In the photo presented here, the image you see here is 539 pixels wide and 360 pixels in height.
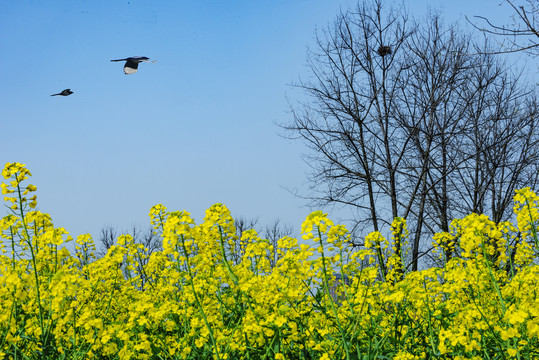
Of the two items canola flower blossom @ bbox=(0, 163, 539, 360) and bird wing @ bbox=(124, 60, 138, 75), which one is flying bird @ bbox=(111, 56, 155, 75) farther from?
canola flower blossom @ bbox=(0, 163, 539, 360)

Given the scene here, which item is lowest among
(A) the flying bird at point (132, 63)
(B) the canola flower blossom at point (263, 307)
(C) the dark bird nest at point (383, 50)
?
(B) the canola flower blossom at point (263, 307)

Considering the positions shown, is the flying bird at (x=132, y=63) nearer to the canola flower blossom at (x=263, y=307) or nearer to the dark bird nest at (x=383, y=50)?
the canola flower blossom at (x=263, y=307)

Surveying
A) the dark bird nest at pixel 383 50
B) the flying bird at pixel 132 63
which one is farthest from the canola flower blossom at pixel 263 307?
the dark bird nest at pixel 383 50

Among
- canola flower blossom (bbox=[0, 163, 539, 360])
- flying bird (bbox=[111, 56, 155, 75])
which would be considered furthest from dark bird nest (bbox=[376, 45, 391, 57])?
canola flower blossom (bbox=[0, 163, 539, 360])

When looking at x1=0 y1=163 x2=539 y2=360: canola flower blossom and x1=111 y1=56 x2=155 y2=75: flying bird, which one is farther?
x1=111 y1=56 x2=155 y2=75: flying bird

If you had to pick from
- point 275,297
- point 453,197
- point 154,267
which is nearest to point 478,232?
point 275,297

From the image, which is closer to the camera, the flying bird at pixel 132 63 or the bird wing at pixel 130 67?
the flying bird at pixel 132 63

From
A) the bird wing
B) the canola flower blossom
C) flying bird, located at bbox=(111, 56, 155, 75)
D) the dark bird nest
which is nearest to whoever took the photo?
the canola flower blossom

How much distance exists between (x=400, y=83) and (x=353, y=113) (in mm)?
1631

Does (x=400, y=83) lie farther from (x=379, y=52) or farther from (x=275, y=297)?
(x=275, y=297)

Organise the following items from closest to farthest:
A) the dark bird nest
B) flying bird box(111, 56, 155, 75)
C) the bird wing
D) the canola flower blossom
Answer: the canola flower blossom
flying bird box(111, 56, 155, 75)
the bird wing
the dark bird nest

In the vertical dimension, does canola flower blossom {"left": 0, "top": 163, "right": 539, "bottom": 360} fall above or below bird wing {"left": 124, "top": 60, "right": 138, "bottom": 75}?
below

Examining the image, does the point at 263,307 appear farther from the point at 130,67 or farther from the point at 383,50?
the point at 383,50

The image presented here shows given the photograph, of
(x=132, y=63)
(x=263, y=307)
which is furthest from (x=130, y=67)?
(x=263, y=307)
